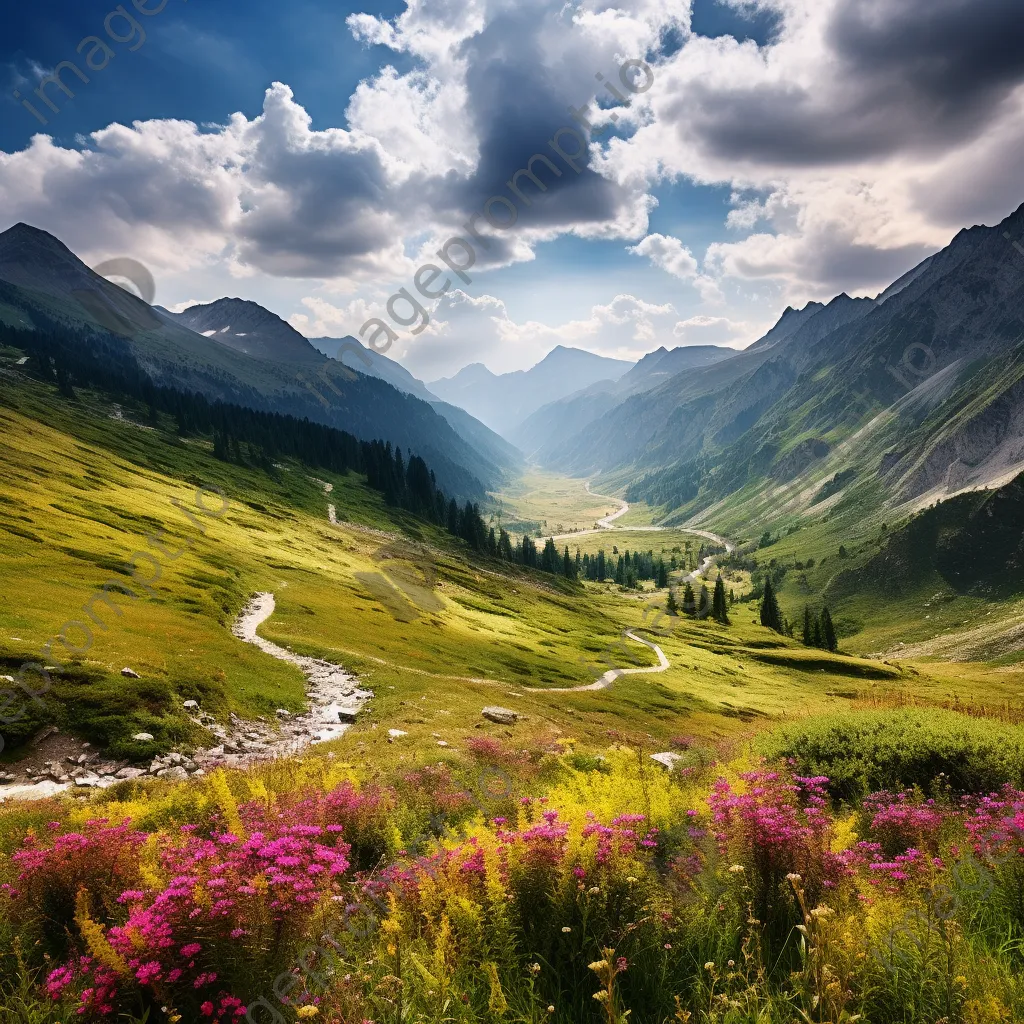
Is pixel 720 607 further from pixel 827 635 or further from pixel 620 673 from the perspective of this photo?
pixel 620 673

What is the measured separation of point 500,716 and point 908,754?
22.2 meters

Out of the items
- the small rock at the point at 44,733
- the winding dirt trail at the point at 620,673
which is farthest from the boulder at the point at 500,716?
the small rock at the point at 44,733

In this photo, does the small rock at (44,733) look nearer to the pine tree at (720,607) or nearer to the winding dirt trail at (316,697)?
the winding dirt trail at (316,697)

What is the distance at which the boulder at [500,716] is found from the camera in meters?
32.8

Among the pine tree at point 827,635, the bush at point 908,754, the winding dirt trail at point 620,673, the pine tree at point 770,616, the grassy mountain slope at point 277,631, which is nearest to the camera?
the bush at point 908,754

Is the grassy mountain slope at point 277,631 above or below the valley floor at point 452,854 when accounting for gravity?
below

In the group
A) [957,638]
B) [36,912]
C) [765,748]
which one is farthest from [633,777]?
[957,638]

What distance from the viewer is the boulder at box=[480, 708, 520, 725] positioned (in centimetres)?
3278

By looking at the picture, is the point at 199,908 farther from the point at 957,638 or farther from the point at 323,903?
the point at 957,638

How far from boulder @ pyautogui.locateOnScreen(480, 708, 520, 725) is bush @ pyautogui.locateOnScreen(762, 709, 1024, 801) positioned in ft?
61.2

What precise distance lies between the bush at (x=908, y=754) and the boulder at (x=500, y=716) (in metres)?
18.7

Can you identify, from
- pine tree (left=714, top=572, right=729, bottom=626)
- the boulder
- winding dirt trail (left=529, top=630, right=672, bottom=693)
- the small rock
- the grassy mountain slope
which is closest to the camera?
the small rock

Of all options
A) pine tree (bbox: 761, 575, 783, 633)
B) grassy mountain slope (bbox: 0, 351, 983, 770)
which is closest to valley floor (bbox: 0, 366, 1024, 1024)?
grassy mountain slope (bbox: 0, 351, 983, 770)

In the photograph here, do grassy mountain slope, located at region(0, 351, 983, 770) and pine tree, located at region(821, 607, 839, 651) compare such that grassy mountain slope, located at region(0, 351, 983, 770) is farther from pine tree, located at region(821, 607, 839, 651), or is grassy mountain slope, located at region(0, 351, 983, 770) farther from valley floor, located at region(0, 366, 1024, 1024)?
pine tree, located at region(821, 607, 839, 651)
